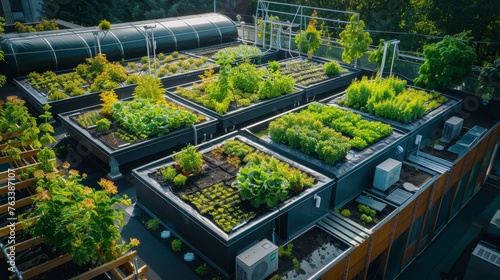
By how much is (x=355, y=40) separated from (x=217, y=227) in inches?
639

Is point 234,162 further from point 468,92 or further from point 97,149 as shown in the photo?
point 468,92

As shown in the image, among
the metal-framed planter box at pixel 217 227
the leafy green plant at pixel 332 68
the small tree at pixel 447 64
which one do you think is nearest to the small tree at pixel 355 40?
the leafy green plant at pixel 332 68

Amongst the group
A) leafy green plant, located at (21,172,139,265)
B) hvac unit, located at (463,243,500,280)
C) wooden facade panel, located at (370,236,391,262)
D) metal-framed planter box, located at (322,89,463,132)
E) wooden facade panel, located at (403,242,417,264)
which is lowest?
wooden facade panel, located at (403,242,417,264)

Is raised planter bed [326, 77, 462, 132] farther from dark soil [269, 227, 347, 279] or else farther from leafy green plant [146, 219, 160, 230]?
leafy green plant [146, 219, 160, 230]

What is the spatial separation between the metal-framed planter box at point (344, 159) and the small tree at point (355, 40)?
8277 millimetres

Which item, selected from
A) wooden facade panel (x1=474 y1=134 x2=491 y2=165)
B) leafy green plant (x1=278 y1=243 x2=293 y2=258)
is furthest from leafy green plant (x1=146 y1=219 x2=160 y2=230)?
wooden facade panel (x1=474 y1=134 x2=491 y2=165)

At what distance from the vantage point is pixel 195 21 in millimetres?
27688

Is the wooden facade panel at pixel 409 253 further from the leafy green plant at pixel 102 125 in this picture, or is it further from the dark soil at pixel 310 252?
the leafy green plant at pixel 102 125

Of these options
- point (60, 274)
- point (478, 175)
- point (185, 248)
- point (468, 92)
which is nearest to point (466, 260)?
point (478, 175)

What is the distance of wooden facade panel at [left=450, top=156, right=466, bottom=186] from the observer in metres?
15.2

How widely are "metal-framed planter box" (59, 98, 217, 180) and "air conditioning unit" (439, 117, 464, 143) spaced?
32.6ft

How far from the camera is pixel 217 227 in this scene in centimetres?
1045

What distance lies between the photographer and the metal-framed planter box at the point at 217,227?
10223mm

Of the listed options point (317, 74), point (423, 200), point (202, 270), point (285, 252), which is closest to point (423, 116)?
point (423, 200)
